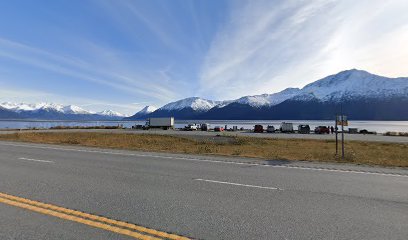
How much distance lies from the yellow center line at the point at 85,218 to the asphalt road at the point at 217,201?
0.52 ft

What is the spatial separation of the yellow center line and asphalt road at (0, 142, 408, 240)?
0.52 feet

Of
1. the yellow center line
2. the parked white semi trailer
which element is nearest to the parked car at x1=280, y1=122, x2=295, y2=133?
the parked white semi trailer

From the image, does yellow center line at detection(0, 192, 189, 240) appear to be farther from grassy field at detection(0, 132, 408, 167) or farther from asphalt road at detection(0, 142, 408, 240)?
grassy field at detection(0, 132, 408, 167)

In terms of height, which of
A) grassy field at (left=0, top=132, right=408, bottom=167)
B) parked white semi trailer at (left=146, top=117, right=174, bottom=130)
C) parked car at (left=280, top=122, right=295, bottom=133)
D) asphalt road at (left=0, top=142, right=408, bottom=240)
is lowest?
grassy field at (left=0, top=132, right=408, bottom=167)

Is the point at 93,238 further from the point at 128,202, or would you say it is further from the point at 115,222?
the point at 128,202

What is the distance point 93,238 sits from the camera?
16.5 ft

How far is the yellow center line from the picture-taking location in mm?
5258

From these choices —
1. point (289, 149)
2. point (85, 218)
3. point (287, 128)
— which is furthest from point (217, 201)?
point (287, 128)

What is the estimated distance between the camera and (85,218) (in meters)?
5.97

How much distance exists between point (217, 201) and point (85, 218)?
117 inches

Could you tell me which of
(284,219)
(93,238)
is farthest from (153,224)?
(284,219)

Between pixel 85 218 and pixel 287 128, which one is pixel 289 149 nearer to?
pixel 85 218

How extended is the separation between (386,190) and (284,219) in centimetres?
457

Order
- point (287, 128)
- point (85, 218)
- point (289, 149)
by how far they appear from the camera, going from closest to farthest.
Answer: point (85, 218) → point (289, 149) → point (287, 128)
